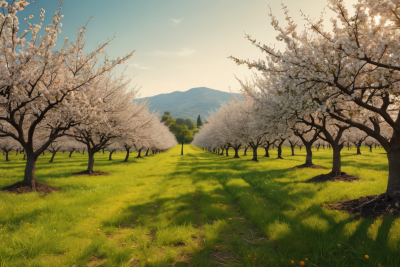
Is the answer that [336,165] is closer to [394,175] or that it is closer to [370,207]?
[394,175]

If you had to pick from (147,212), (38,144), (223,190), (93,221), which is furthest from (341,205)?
(38,144)

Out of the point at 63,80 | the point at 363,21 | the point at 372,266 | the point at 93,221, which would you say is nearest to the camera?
the point at 372,266

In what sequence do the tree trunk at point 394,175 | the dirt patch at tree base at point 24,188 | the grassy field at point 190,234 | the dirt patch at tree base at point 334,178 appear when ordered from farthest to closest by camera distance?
the dirt patch at tree base at point 334,178 < the dirt patch at tree base at point 24,188 < the tree trunk at point 394,175 < the grassy field at point 190,234

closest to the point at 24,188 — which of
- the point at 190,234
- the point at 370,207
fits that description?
the point at 190,234

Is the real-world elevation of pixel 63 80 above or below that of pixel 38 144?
above

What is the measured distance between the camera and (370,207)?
7.69m

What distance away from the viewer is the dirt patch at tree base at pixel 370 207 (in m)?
6.98

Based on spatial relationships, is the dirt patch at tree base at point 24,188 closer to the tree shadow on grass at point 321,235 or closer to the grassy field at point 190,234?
the grassy field at point 190,234

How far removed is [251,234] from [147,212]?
4563 millimetres

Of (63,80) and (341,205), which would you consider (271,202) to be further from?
(63,80)

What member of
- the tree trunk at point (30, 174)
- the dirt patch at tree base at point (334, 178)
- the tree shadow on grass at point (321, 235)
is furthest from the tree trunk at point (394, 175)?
the tree trunk at point (30, 174)

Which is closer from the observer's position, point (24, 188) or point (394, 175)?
point (394, 175)

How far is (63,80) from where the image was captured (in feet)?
34.9

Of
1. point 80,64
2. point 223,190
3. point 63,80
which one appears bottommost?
point 223,190
